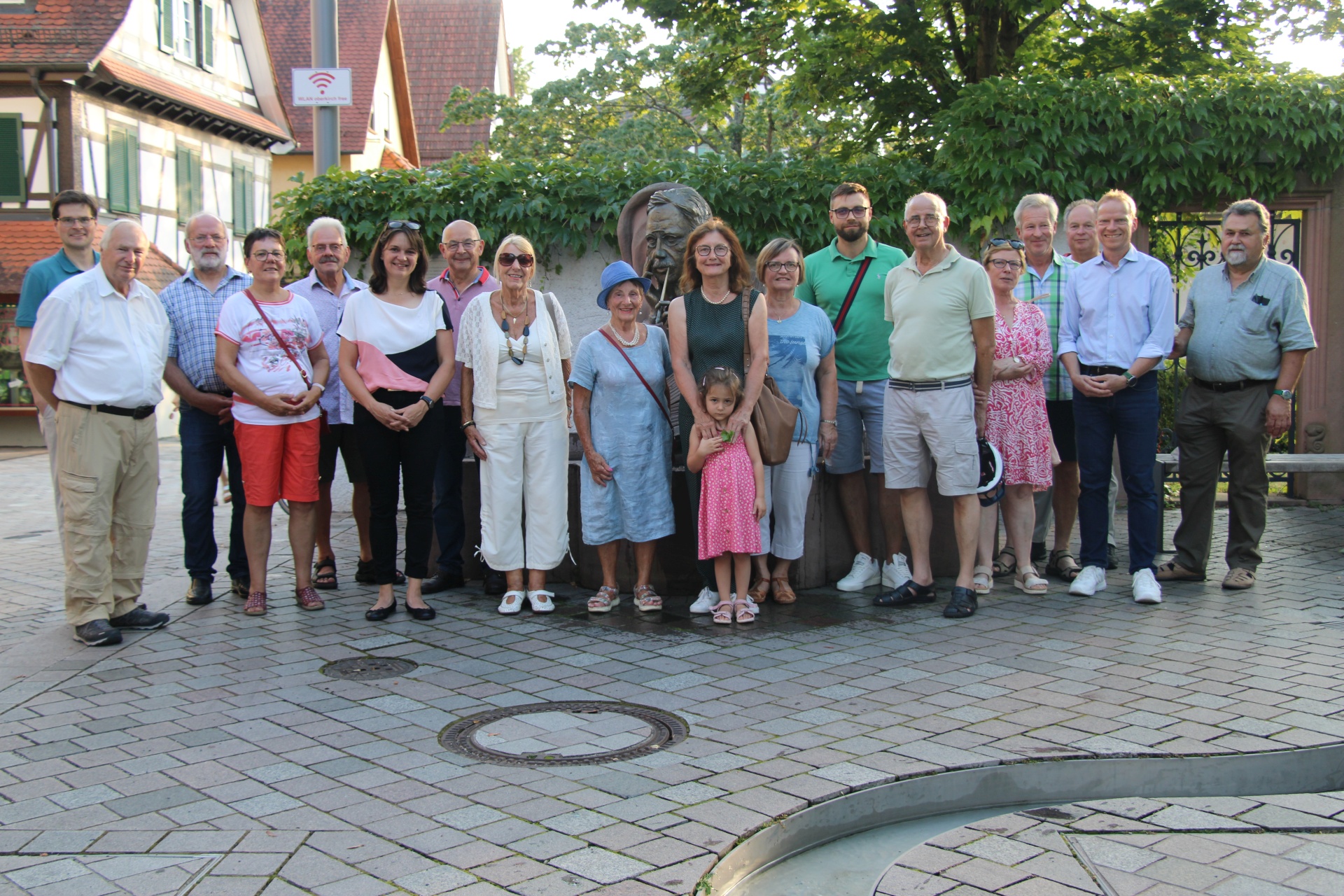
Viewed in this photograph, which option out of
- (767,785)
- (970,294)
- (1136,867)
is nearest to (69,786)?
(767,785)

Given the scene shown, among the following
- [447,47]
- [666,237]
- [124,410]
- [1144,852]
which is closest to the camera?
[1144,852]

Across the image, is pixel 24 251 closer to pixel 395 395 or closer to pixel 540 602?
pixel 395 395

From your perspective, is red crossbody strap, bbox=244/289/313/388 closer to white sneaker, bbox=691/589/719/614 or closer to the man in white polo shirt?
the man in white polo shirt

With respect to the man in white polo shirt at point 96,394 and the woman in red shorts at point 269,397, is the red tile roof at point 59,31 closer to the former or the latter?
the woman in red shorts at point 269,397

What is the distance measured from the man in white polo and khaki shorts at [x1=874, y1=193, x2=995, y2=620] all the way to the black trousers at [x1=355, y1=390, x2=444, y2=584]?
7.88 feet

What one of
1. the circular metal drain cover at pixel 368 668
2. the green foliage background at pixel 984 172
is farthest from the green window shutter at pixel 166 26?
the circular metal drain cover at pixel 368 668

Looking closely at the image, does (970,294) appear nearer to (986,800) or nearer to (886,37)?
(986,800)

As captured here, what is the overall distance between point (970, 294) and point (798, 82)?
30.5ft

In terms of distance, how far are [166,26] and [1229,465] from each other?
867 inches

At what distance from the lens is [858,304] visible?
675 cm

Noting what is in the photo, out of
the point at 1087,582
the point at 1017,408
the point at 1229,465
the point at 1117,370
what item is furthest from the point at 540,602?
the point at 1229,465

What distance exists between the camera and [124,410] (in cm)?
593

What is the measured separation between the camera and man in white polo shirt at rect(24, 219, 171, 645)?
5758 millimetres

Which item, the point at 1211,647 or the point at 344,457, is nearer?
the point at 1211,647
